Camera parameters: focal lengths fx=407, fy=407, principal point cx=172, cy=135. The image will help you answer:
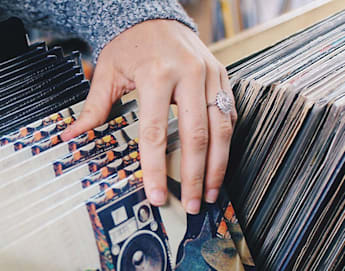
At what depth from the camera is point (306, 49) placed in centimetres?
66

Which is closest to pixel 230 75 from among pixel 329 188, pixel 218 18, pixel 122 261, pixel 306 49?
pixel 306 49

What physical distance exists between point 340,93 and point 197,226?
258 millimetres

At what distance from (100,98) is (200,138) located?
0.17 m

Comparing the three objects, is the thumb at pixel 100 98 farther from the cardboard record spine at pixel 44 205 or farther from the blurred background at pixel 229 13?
the blurred background at pixel 229 13

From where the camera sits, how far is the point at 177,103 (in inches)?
22.8

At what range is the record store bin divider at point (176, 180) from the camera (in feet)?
1.60

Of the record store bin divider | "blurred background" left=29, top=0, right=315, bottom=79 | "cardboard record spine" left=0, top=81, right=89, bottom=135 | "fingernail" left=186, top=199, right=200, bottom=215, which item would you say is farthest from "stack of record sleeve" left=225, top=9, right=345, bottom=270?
"blurred background" left=29, top=0, right=315, bottom=79

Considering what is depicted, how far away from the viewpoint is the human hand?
54cm

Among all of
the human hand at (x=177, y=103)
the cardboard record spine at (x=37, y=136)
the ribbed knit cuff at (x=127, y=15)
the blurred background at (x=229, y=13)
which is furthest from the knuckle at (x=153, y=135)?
the blurred background at (x=229, y=13)

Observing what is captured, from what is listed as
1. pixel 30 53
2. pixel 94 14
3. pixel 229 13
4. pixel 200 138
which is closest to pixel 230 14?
pixel 229 13

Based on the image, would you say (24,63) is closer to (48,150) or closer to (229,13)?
(48,150)

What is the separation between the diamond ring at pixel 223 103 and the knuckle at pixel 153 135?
86 millimetres

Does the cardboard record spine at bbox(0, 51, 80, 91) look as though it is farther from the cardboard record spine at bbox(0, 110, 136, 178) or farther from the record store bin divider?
the cardboard record spine at bbox(0, 110, 136, 178)

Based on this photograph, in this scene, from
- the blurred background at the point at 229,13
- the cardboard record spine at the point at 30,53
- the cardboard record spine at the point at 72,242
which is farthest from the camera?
the blurred background at the point at 229,13
